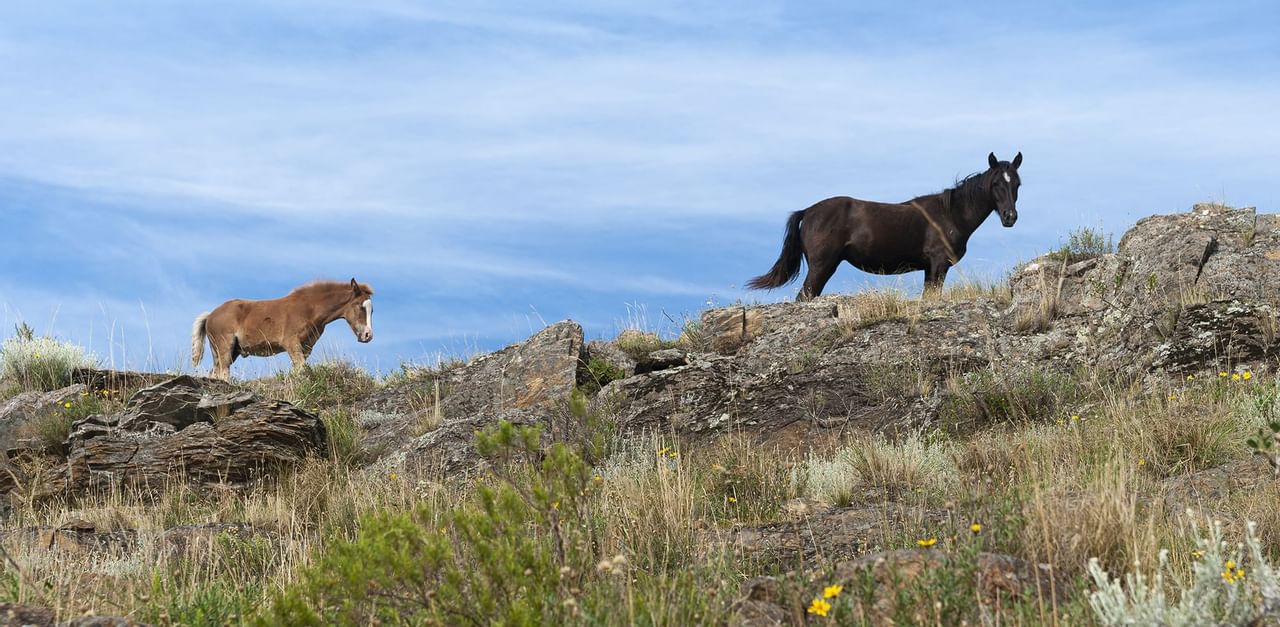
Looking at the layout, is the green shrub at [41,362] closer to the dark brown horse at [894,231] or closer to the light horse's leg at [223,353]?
the light horse's leg at [223,353]

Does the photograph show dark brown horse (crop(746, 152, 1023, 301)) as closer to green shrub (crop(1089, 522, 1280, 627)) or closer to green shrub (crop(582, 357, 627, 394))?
green shrub (crop(582, 357, 627, 394))

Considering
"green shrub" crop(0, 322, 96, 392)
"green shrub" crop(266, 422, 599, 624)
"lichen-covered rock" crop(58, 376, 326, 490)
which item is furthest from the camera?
"green shrub" crop(0, 322, 96, 392)

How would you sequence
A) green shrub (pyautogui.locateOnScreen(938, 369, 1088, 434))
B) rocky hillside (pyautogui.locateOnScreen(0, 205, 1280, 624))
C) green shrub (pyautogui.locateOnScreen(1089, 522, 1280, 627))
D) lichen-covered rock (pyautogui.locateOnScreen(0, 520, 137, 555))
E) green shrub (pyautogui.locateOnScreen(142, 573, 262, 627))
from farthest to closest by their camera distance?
rocky hillside (pyautogui.locateOnScreen(0, 205, 1280, 624)) → green shrub (pyautogui.locateOnScreen(938, 369, 1088, 434)) → lichen-covered rock (pyautogui.locateOnScreen(0, 520, 137, 555)) → green shrub (pyautogui.locateOnScreen(142, 573, 262, 627)) → green shrub (pyautogui.locateOnScreen(1089, 522, 1280, 627))

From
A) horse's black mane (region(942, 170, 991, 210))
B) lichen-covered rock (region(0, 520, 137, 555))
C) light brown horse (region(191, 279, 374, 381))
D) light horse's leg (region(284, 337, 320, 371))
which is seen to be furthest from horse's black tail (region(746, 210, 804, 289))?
lichen-covered rock (region(0, 520, 137, 555))

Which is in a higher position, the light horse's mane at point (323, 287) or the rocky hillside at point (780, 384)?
the light horse's mane at point (323, 287)

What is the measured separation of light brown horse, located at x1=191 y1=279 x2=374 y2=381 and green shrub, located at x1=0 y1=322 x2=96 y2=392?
11.3 feet

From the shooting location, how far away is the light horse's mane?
2014 cm

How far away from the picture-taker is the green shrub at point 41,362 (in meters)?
15.9

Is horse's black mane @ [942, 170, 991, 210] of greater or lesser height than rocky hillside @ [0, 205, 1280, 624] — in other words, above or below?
above

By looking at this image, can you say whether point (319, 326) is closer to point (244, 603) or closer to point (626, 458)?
point (626, 458)

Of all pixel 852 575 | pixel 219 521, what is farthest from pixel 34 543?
pixel 852 575

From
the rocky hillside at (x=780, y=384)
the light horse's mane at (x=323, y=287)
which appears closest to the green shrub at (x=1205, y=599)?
the rocky hillside at (x=780, y=384)

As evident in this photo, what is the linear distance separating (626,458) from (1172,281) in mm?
5557

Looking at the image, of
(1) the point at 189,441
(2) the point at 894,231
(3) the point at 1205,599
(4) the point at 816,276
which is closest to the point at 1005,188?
(2) the point at 894,231
